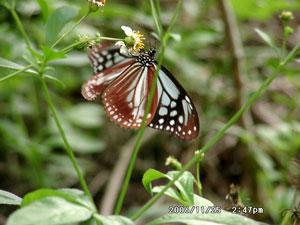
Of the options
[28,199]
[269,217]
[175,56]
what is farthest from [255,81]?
[28,199]

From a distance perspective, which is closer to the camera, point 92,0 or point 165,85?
point 92,0

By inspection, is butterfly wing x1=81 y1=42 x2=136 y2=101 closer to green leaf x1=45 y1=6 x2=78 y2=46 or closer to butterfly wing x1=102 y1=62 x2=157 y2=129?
butterfly wing x1=102 y1=62 x2=157 y2=129

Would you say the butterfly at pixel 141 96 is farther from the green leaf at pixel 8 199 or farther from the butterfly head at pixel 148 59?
the green leaf at pixel 8 199

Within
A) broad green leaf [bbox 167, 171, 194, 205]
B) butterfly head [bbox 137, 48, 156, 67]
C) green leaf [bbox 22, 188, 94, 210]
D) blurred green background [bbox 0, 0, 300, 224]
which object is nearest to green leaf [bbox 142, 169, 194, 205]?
broad green leaf [bbox 167, 171, 194, 205]

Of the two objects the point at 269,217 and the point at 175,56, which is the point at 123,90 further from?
the point at 269,217

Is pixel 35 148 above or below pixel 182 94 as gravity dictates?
below

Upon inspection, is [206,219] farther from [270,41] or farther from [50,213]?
[270,41]

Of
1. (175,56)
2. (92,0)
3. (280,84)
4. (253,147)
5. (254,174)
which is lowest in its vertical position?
(254,174)
